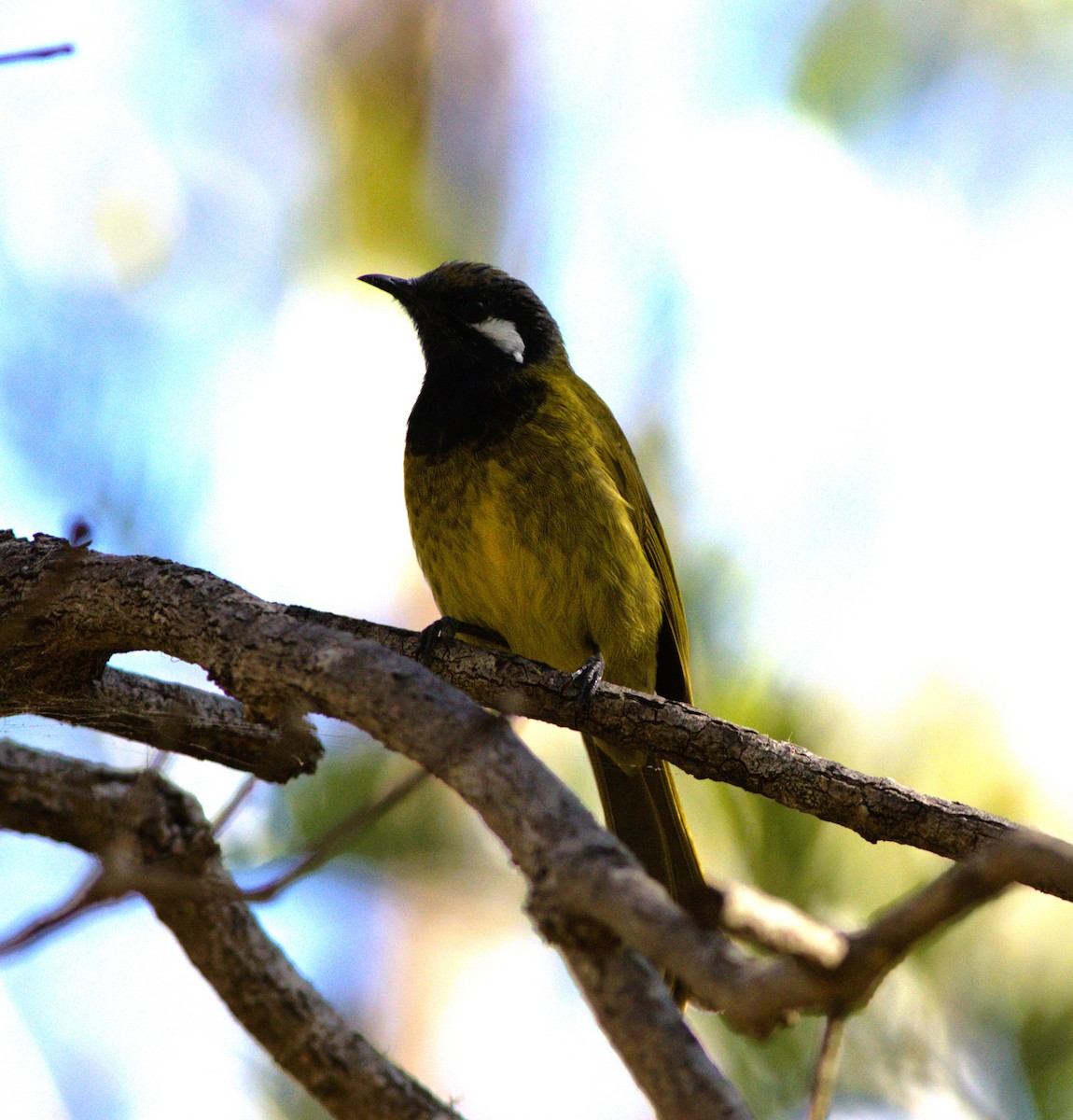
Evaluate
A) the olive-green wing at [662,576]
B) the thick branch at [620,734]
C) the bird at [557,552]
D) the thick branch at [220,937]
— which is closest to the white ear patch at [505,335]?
the bird at [557,552]

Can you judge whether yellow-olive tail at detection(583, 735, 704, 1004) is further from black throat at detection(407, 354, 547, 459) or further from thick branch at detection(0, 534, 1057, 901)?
black throat at detection(407, 354, 547, 459)

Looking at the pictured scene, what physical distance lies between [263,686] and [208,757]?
68 centimetres

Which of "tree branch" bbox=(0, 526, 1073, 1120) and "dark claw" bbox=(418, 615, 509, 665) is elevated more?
"dark claw" bbox=(418, 615, 509, 665)

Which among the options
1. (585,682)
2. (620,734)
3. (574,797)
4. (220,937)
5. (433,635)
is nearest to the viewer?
(574,797)

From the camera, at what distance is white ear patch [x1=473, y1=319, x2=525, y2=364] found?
5074mm

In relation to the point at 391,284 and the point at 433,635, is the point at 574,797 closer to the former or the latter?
the point at 433,635

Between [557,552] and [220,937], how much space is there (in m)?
2.33

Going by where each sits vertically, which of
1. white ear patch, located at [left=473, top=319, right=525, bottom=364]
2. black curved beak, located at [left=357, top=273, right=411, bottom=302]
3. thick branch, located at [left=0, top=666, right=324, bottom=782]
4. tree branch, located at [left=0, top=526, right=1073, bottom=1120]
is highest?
black curved beak, located at [left=357, top=273, right=411, bottom=302]

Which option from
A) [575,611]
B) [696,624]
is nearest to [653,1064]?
[575,611]

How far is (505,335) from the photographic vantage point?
5.20m

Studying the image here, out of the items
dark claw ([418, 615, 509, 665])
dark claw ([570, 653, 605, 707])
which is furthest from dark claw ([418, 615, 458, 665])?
dark claw ([570, 653, 605, 707])

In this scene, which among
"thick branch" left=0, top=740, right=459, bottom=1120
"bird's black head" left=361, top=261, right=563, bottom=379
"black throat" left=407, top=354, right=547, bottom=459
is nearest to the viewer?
"thick branch" left=0, top=740, right=459, bottom=1120

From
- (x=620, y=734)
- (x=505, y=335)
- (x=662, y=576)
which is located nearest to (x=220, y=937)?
(x=620, y=734)

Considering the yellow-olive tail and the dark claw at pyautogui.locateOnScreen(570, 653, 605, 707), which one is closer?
the dark claw at pyautogui.locateOnScreen(570, 653, 605, 707)
